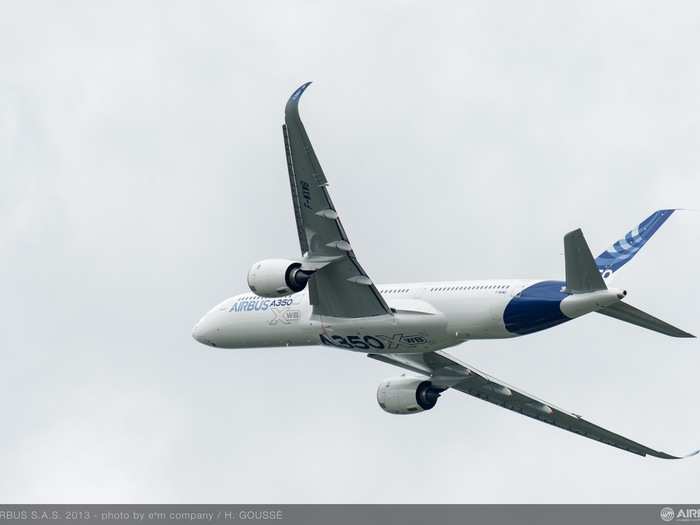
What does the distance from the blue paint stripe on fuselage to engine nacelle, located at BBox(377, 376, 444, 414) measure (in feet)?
31.0

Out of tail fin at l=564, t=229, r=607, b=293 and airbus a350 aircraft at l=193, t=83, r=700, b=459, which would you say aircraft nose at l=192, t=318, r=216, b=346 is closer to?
airbus a350 aircraft at l=193, t=83, r=700, b=459

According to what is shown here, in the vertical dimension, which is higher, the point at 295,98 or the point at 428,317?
the point at 295,98

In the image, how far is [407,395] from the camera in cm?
6200

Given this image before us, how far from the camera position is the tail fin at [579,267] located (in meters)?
48.0

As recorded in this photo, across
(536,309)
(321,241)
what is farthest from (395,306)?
(536,309)

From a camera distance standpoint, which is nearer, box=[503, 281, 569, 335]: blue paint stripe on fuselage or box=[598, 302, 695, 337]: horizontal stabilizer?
box=[598, 302, 695, 337]: horizontal stabilizer

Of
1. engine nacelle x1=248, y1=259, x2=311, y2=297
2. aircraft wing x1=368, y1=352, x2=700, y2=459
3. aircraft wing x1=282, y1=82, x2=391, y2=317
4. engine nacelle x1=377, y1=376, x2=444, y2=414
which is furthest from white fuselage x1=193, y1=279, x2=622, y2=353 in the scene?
engine nacelle x1=377, y1=376, x2=444, y2=414

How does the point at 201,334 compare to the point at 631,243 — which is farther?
the point at 201,334

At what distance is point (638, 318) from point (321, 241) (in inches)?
443
